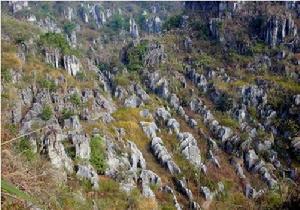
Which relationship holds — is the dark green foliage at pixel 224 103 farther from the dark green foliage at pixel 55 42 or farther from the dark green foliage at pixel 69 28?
the dark green foliage at pixel 69 28

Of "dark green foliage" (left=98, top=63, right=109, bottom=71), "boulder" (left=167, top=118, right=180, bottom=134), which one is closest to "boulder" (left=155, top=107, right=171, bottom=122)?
"boulder" (left=167, top=118, right=180, bottom=134)

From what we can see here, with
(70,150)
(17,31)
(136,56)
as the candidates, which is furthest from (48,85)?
(136,56)

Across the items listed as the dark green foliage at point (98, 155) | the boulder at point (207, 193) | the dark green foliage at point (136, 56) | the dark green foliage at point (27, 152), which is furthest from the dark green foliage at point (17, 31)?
the dark green foliage at point (27, 152)

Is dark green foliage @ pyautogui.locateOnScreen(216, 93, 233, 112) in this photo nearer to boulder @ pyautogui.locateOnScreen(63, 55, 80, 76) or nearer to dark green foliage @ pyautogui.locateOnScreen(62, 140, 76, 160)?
boulder @ pyautogui.locateOnScreen(63, 55, 80, 76)

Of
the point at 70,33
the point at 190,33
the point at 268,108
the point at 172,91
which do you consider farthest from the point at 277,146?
the point at 70,33

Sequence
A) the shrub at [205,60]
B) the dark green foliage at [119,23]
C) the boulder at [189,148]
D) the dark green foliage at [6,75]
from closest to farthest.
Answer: the dark green foliage at [6,75], the boulder at [189,148], the shrub at [205,60], the dark green foliage at [119,23]

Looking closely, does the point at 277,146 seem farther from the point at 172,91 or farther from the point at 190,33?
the point at 190,33

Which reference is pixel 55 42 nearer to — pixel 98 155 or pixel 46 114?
pixel 46 114
